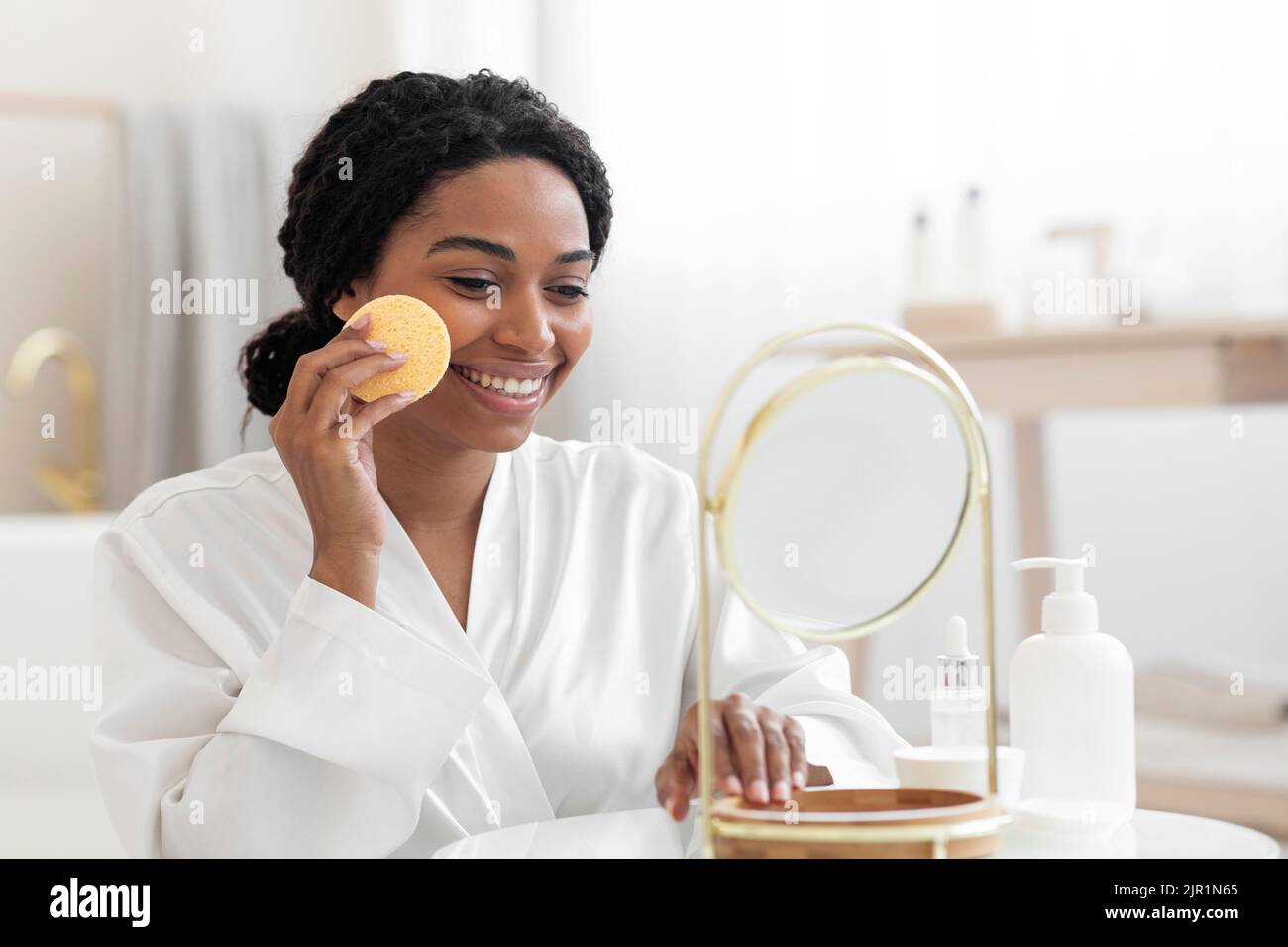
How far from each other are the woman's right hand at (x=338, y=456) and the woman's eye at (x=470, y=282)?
128 millimetres

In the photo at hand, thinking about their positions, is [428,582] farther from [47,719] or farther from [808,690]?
[47,719]

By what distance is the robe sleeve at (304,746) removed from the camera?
83 centimetres

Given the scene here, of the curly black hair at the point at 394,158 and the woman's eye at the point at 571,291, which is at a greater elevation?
the curly black hair at the point at 394,158

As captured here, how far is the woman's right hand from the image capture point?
2.88 ft

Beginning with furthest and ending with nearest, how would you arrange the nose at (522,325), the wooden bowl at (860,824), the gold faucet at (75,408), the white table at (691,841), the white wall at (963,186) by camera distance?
the gold faucet at (75,408)
the white wall at (963,186)
the nose at (522,325)
the white table at (691,841)
the wooden bowl at (860,824)

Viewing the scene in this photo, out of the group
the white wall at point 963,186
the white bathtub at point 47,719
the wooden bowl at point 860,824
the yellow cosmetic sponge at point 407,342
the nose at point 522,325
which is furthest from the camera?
the white wall at point 963,186

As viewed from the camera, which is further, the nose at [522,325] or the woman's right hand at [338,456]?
the nose at [522,325]

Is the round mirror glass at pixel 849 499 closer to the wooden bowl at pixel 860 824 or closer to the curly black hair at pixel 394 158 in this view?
the wooden bowl at pixel 860 824

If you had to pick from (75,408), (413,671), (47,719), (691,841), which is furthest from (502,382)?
(75,408)

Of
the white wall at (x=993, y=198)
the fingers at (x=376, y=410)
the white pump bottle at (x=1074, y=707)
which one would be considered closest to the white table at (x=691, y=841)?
the white pump bottle at (x=1074, y=707)

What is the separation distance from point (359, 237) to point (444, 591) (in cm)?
30

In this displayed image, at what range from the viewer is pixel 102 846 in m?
1.69

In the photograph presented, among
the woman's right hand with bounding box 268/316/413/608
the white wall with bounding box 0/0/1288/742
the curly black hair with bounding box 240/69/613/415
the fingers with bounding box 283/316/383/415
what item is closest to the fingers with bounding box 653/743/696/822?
the woman's right hand with bounding box 268/316/413/608
